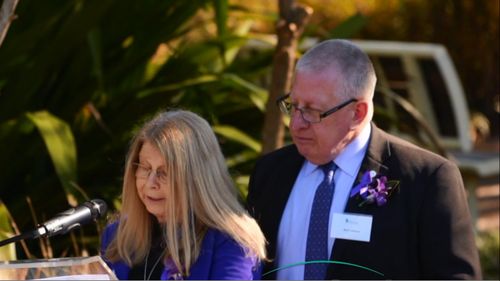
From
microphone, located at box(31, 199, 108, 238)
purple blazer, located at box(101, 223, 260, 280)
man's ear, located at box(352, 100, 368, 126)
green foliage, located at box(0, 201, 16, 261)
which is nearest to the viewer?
microphone, located at box(31, 199, 108, 238)

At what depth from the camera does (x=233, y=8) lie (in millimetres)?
6602

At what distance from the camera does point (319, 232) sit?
3.71m

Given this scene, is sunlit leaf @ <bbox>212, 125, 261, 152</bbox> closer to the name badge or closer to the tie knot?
the tie knot

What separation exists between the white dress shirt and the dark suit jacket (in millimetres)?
35

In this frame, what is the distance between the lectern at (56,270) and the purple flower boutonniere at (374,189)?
1.29m

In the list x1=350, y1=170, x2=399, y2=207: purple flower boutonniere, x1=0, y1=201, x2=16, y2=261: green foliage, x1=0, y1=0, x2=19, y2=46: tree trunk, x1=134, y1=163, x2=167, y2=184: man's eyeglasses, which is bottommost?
x1=0, y1=201, x2=16, y2=261: green foliage

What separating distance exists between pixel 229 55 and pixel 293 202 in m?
2.74

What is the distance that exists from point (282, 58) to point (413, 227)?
182 centimetres

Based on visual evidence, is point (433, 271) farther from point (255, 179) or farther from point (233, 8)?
point (233, 8)

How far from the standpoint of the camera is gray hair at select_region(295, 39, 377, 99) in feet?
12.1

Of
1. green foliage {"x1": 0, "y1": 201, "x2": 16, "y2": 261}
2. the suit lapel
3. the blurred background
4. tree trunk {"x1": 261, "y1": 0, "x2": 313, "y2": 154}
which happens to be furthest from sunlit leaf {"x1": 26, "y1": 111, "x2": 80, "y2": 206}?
the suit lapel

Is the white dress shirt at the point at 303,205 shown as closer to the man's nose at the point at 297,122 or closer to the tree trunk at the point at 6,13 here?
the man's nose at the point at 297,122

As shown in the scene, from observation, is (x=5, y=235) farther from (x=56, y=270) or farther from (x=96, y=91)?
(x=56, y=270)

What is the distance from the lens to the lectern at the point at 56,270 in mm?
2496
